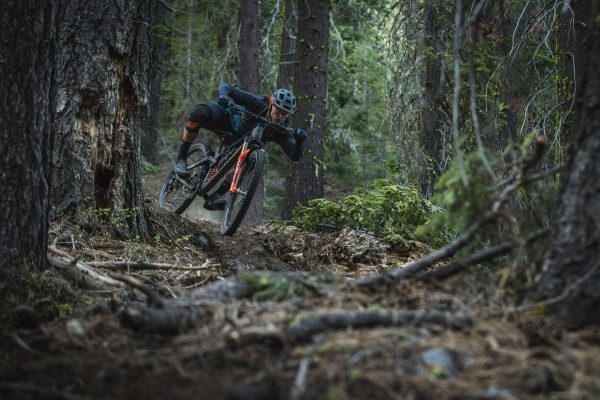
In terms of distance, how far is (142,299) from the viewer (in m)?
4.23

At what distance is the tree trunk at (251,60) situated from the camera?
46.1ft

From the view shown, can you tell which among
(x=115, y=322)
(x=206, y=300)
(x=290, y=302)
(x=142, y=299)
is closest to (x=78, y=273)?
(x=142, y=299)

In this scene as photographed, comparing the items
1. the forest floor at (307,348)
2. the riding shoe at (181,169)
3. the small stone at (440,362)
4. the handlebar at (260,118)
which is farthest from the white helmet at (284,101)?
the small stone at (440,362)

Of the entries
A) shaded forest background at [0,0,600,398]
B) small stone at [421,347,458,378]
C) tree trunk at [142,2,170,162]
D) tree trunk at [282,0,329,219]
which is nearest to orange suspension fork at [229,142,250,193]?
shaded forest background at [0,0,600,398]

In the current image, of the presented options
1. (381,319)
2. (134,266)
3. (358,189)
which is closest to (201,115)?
(358,189)

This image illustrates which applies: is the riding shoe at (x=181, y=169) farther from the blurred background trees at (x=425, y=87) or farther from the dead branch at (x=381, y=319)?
the dead branch at (x=381, y=319)

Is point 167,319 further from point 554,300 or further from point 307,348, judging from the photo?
point 554,300

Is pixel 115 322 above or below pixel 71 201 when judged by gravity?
below

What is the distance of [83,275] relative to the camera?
171 inches

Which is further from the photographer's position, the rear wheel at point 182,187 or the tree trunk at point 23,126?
the rear wheel at point 182,187

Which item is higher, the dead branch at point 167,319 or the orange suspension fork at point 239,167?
the orange suspension fork at point 239,167

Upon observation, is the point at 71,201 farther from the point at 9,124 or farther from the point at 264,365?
the point at 264,365

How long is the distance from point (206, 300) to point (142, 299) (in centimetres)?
120

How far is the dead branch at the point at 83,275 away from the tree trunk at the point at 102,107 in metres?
1.81
